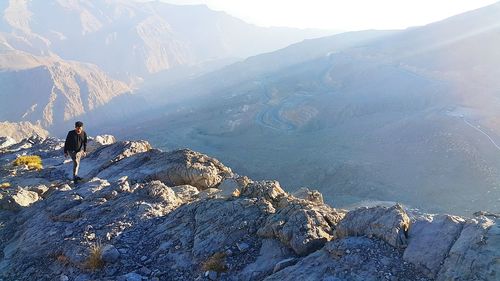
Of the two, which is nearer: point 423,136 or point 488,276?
point 488,276

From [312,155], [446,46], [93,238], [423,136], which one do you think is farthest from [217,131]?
[93,238]

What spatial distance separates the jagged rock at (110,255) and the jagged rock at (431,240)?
6466mm

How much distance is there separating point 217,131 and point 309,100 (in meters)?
28.8

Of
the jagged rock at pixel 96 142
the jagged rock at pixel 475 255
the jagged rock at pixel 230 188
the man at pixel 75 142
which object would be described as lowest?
the jagged rock at pixel 96 142

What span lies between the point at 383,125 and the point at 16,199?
9091cm

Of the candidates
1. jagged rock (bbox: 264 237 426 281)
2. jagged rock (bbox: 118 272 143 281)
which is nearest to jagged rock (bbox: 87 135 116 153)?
jagged rock (bbox: 118 272 143 281)

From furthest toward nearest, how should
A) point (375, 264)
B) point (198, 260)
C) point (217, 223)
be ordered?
point (217, 223)
point (198, 260)
point (375, 264)

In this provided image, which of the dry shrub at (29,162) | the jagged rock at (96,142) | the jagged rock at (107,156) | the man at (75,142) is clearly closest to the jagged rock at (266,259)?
the man at (75,142)

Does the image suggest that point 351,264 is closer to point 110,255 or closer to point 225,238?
point 225,238

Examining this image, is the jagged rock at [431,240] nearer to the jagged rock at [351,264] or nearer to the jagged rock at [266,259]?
the jagged rock at [351,264]

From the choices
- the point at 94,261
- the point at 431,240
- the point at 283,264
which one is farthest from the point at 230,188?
the point at 431,240

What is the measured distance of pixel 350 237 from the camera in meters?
9.20

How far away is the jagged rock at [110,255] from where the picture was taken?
34.4 feet

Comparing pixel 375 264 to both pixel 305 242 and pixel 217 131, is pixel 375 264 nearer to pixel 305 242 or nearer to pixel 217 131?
pixel 305 242
